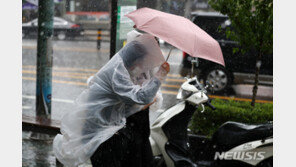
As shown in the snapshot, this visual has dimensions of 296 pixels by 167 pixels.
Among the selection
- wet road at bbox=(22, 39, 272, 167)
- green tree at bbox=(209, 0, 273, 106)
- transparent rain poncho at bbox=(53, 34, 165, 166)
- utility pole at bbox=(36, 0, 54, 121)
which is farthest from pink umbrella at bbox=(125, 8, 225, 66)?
utility pole at bbox=(36, 0, 54, 121)

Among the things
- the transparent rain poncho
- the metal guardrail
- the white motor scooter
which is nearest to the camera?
the transparent rain poncho

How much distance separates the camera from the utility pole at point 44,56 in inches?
255

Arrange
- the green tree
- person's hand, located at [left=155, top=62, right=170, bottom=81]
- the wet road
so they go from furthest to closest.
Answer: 1. the green tree
2. the wet road
3. person's hand, located at [left=155, top=62, right=170, bottom=81]

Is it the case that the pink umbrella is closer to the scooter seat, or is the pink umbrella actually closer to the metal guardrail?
the scooter seat

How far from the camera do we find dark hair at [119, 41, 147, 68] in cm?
313

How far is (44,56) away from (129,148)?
3.81 m

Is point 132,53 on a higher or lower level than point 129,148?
higher

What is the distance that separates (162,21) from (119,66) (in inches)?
19.8

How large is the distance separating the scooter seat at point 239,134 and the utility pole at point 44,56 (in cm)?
377

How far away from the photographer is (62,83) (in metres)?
10.6

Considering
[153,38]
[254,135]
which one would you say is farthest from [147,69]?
[254,135]

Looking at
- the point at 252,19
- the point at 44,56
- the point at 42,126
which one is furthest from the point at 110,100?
the point at 44,56

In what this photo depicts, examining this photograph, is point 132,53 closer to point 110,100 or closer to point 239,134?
point 110,100

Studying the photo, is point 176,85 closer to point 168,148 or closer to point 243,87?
point 243,87
